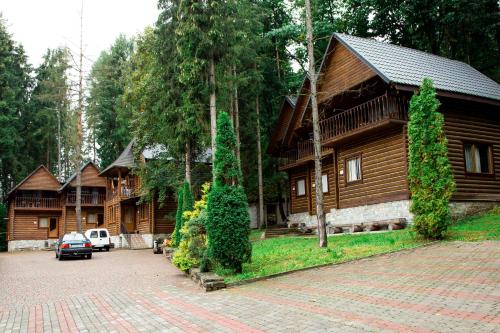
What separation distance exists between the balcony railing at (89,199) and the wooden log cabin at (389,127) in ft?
102

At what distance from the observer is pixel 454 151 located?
1977 cm

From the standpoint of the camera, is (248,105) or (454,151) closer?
(454,151)

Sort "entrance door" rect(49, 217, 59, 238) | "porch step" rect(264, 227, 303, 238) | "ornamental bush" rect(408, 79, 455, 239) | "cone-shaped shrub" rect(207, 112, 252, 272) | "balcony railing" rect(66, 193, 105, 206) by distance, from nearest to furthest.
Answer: "cone-shaped shrub" rect(207, 112, 252, 272) < "ornamental bush" rect(408, 79, 455, 239) < "porch step" rect(264, 227, 303, 238) < "balcony railing" rect(66, 193, 105, 206) < "entrance door" rect(49, 217, 59, 238)

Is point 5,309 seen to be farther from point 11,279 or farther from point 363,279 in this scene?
point 363,279

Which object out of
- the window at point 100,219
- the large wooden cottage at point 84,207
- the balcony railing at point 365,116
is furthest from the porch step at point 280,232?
the window at point 100,219

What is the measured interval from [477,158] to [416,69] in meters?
4.97

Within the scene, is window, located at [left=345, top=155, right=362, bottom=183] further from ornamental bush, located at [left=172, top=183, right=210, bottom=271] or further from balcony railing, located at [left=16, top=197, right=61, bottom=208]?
balcony railing, located at [left=16, top=197, right=61, bottom=208]

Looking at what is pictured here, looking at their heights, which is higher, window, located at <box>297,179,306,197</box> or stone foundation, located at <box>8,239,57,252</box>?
window, located at <box>297,179,306,197</box>

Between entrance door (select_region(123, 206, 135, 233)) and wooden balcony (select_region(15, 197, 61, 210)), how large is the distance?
10958 mm

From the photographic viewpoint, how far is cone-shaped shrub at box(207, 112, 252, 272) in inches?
461

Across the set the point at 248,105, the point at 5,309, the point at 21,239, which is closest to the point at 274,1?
the point at 248,105

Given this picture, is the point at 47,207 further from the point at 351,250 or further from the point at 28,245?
the point at 351,250

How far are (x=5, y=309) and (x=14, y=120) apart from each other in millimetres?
41777

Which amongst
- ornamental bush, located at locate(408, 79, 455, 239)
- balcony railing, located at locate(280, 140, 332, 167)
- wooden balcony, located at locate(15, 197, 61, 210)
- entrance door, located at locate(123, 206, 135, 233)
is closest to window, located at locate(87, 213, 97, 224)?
wooden balcony, located at locate(15, 197, 61, 210)
